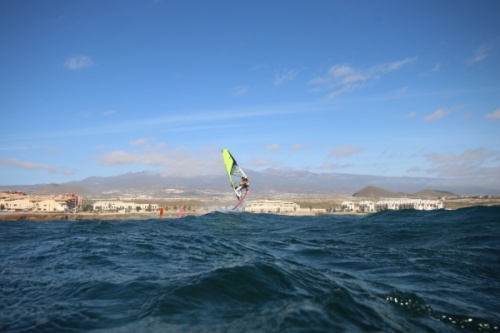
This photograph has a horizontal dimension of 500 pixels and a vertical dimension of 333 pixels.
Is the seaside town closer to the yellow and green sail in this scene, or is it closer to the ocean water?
the yellow and green sail

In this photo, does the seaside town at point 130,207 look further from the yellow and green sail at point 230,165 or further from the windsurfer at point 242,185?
the windsurfer at point 242,185

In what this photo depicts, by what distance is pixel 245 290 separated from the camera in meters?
5.54

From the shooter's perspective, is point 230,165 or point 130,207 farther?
point 130,207

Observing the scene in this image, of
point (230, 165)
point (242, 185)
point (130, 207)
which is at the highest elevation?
point (230, 165)

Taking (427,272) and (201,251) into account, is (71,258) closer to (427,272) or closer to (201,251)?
(201,251)

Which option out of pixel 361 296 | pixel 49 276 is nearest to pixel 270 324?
pixel 361 296

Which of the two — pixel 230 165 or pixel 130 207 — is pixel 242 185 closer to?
pixel 230 165

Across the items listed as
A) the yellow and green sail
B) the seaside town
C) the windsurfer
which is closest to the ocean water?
the windsurfer

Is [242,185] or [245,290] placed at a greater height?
[242,185]

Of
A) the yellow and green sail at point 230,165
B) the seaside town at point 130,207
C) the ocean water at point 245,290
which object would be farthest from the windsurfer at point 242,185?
the seaside town at point 130,207

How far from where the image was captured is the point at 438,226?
15.5 m

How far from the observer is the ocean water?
14.2 feet

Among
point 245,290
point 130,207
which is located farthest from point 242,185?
point 130,207

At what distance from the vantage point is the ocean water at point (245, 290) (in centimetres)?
432
